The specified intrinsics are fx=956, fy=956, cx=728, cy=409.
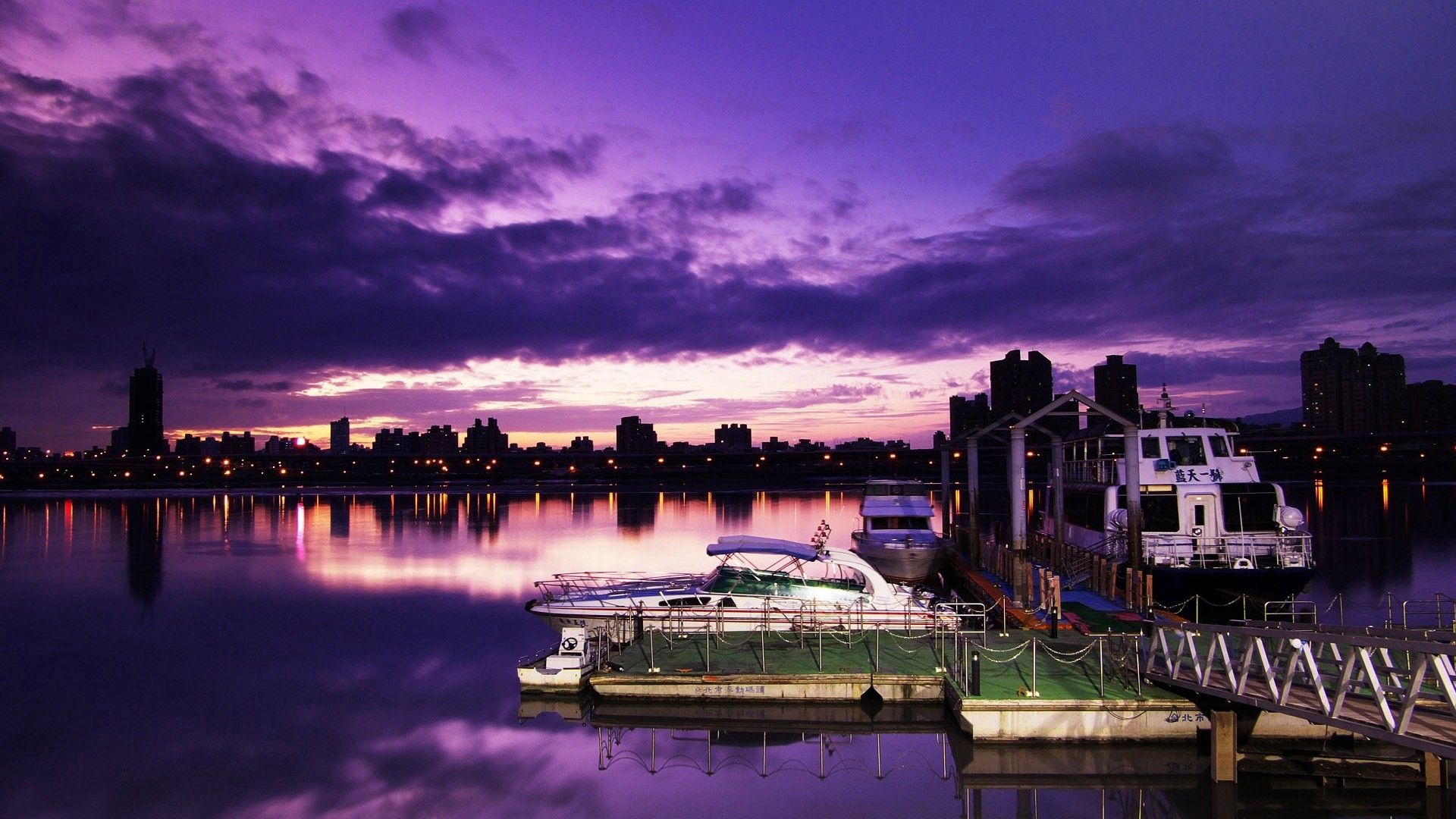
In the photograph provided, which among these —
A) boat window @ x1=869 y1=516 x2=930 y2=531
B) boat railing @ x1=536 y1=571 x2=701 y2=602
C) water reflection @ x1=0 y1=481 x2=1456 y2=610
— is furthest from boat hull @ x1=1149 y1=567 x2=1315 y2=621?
boat window @ x1=869 y1=516 x2=930 y2=531

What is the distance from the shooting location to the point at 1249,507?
2892 cm

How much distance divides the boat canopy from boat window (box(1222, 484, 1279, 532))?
41.3ft

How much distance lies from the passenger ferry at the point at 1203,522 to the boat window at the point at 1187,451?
0.02 metres

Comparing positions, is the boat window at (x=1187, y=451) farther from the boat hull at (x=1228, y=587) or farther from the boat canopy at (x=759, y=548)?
the boat canopy at (x=759, y=548)

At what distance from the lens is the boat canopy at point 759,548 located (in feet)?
89.6

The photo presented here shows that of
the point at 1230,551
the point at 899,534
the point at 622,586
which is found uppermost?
the point at 1230,551

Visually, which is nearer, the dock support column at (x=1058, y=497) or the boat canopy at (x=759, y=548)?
the boat canopy at (x=759, y=548)

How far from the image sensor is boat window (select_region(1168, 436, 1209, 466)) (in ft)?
96.4

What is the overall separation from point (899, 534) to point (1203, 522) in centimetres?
1476

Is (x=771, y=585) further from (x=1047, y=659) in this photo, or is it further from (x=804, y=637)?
(x=1047, y=659)

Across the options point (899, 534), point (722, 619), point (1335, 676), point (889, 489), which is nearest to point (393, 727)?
point (722, 619)

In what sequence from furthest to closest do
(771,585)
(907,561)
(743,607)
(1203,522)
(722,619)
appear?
1. (907,561)
2. (1203,522)
3. (771,585)
4. (743,607)
5. (722,619)

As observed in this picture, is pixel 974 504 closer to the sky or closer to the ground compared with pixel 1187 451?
closer to the ground

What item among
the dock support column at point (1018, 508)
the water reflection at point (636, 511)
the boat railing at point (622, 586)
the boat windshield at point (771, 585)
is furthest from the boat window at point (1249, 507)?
the water reflection at point (636, 511)
